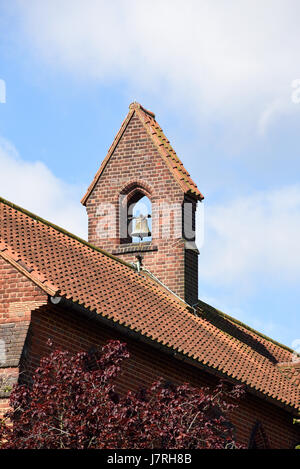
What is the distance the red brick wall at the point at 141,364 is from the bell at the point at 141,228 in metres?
6.81

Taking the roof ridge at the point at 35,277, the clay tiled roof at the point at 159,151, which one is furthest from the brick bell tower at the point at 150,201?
the roof ridge at the point at 35,277

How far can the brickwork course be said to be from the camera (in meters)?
21.8

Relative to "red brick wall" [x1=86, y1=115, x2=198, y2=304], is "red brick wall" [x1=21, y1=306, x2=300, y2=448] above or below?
below

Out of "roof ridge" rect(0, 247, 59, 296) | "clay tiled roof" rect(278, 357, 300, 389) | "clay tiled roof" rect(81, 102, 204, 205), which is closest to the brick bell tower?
"clay tiled roof" rect(81, 102, 204, 205)

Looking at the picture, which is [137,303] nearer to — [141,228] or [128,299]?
[128,299]

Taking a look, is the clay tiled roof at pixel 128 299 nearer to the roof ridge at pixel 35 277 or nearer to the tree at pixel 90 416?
the roof ridge at pixel 35 277

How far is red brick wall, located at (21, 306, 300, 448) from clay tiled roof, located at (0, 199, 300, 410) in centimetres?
42

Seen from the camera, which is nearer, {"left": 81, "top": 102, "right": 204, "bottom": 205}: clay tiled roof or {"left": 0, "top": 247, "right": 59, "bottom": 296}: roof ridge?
{"left": 0, "top": 247, "right": 59, "bottom": 296}: roof ridge

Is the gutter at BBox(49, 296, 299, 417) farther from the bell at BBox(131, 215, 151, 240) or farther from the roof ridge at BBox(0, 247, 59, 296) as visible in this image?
the bell at BBox(131, 215, 151, 240)

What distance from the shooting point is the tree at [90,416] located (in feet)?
59.1

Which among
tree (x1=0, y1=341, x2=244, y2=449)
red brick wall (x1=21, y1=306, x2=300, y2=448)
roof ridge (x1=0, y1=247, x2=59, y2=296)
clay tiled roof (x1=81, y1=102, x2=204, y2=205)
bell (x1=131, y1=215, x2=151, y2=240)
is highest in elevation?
clay tiled roof (x1=81, y1=102, x2=204, y2=205)

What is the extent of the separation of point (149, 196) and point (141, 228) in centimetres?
110

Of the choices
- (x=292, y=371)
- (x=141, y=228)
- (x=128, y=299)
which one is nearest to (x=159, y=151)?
(x=141, y=228)
